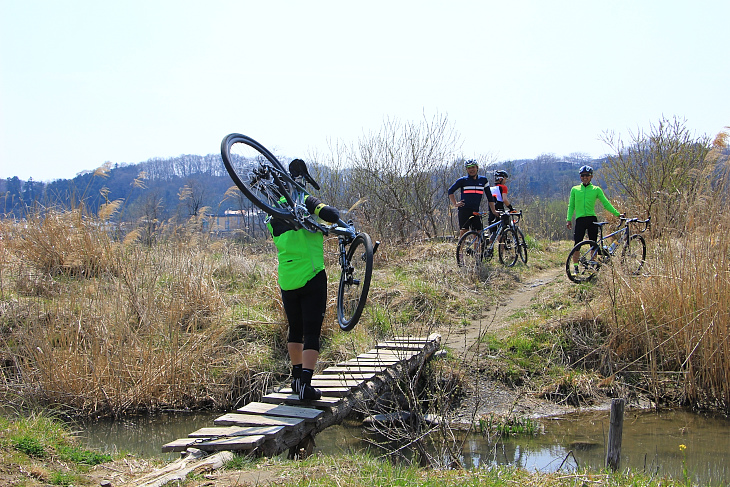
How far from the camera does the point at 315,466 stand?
153 inches

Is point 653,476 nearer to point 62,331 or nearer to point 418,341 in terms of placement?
point 418,341

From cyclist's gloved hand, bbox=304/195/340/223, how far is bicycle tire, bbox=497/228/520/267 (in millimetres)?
7220

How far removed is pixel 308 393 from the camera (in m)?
5.13

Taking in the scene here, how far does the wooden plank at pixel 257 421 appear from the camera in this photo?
4.70 metres

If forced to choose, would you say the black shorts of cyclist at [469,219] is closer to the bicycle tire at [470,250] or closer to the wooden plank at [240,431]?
the bicycle tire at [470,250]

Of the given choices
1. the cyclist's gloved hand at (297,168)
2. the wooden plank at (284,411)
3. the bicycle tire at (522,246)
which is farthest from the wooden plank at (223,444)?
the bicycle tire at (522,246)

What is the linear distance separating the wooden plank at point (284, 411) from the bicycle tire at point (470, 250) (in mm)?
6194

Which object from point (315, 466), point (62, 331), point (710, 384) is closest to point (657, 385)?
point (710, 384)

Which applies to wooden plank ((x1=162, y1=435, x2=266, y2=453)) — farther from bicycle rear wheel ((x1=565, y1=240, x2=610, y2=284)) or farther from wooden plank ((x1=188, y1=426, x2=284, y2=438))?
bicycle rear wheel ((x1=565, y1=240, x2=610, y2=284))

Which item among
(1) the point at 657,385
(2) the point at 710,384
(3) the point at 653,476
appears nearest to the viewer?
(3) the point at 653,476

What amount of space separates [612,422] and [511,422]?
2.58 m

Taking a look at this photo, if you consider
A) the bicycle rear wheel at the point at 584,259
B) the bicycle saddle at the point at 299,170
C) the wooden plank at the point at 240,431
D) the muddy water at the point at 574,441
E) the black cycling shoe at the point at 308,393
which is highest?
the bicycle saddle at the point at 299,170

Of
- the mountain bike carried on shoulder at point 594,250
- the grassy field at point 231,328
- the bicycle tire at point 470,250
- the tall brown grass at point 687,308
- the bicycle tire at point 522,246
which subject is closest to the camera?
the tall brown grass at point 687,308

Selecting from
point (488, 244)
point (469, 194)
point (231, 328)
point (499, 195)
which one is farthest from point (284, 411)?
point (499, 195)
